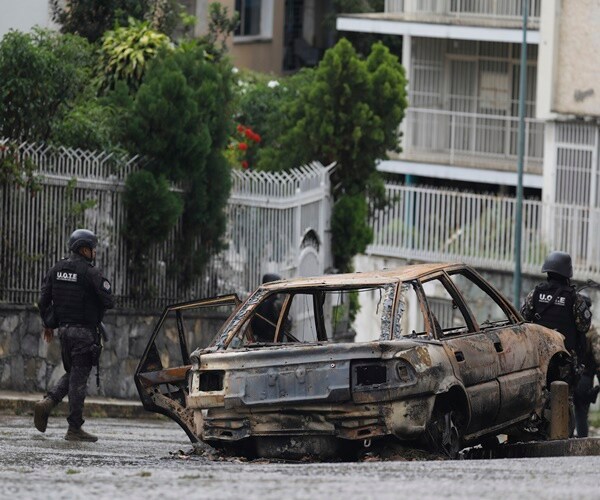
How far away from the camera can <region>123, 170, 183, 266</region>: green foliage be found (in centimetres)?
2072

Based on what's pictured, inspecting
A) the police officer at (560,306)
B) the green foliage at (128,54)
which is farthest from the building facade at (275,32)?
the police officer at (560,306)

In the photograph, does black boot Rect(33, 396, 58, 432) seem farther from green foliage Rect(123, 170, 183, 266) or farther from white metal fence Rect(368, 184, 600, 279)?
white metal fence Rect(368, 184, 600, 279)

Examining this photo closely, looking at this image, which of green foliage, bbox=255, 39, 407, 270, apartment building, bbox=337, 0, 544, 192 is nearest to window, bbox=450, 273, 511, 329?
green foliage, bbox=255, 39, 407, 270

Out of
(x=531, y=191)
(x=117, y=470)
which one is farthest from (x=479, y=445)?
(x=531, y=191)

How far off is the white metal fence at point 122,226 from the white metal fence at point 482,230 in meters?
9.54

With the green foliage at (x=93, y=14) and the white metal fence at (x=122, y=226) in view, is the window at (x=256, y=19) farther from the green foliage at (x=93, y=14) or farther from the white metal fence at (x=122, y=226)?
the white metal fence at (x=122, y=226)

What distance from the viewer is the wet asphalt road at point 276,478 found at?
1000cm

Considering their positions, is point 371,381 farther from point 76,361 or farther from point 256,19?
point 256,19

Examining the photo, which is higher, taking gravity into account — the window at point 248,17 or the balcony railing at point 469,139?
the window at point 248,17

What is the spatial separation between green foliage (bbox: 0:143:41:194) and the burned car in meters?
5.98

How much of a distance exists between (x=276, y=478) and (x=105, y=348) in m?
9.85

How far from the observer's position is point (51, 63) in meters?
20.7

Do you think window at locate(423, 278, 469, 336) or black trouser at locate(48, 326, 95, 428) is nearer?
black trouser at locate(48, 326, 95, 428)

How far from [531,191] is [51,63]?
21111 mm
